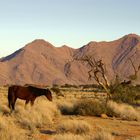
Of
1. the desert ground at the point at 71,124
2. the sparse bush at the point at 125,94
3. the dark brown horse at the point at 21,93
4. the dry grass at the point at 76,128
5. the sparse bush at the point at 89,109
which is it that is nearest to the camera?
the desert ground at the point at 71,124

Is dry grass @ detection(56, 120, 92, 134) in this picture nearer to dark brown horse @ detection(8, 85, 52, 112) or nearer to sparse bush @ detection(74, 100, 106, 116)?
sparse bush @ detection(74, 100, 106, 116)

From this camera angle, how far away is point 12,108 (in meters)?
20.1

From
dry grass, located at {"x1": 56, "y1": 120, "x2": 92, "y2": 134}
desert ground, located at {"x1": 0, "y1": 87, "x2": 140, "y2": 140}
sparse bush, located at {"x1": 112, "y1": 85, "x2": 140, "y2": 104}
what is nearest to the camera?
desert ground, located at {"x1": 0, "y1": 87, "x2": 140, "y2": 140}

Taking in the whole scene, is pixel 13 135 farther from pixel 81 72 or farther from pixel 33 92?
pixel 81 72

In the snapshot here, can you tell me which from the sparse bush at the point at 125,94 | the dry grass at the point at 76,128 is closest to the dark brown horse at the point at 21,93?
the dry grass at the point at 76,128

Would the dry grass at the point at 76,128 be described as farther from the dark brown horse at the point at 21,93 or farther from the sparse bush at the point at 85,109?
the dark brown horse at the point at 21,93

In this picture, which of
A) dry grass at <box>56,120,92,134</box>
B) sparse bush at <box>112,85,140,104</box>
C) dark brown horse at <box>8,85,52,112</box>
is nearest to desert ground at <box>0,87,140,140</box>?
dry grass at <box>56,120,92,134</box>

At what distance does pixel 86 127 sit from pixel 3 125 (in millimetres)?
2745

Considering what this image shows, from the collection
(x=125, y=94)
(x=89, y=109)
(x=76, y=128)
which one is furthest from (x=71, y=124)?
(x=125, y=94)

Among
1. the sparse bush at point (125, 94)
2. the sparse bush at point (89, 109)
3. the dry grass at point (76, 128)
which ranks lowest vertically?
the sparse bush at point (125, 94)

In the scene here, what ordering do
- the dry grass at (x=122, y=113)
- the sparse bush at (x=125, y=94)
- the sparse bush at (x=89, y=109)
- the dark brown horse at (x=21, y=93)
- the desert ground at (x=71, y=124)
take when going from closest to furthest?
1. the desert ground at (x=71, y=124)
2. the dry grass at (x=122, y=113)
3. the sparse bush at (x=89, y=109)
4. the dark brown horse at (x=21, y=93)
5. the sparse bush at (x=125, y=94)

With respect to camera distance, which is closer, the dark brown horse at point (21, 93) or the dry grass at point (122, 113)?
the dry grass at point (122, 113)

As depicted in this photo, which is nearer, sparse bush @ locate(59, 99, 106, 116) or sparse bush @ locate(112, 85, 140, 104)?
sparse bush @ locate(59, 99, 106, 116)

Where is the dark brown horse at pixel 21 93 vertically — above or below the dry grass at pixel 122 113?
above
